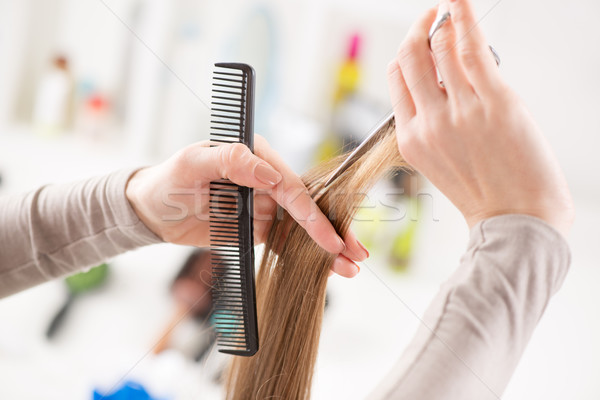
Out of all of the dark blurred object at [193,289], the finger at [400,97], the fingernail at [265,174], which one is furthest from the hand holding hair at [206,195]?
the dark blurred object at [193,289]

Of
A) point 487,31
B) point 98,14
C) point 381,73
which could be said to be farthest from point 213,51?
point 487,31

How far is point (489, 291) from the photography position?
0.39 meters

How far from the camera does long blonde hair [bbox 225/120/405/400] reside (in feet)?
2.08

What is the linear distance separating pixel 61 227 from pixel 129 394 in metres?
0.36

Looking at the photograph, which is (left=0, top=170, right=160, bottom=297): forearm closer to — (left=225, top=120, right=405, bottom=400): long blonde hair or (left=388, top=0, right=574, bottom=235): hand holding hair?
(left=225, top=120, right=405, bottom=400): long blonde hair

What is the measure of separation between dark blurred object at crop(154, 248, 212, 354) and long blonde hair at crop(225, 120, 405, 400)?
40 cm

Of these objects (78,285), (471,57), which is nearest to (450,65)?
(471,57)

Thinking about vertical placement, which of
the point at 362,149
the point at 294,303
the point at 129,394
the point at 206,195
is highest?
the point at 362,149

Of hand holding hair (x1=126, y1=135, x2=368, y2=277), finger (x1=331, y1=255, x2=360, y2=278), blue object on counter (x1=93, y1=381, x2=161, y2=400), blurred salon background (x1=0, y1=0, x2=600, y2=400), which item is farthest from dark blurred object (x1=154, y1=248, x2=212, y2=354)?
finger (x1=331, y1=255, x2=360, y2=278)

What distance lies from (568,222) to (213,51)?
1012 mm

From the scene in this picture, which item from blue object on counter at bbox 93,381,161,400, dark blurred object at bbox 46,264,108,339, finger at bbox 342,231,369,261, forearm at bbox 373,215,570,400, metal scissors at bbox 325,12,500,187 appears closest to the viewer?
forearm at bbox 373,215,570,400

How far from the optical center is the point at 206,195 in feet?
2.30

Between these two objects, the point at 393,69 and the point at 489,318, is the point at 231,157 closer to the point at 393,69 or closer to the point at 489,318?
the point at 393,69

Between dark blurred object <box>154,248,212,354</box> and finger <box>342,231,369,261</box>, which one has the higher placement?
finger <box>342,231,369,261</box>
